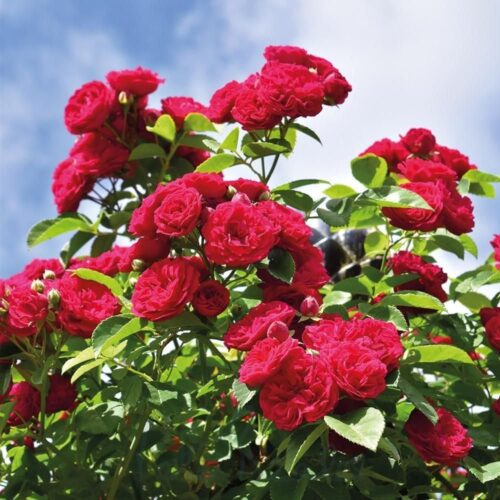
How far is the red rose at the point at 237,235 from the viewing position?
164 centimetres

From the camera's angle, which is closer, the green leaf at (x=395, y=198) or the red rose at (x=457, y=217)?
the green leaf at (x=395, y=198)

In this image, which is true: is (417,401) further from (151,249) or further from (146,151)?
(146,151)

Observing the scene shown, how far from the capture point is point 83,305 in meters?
1.90

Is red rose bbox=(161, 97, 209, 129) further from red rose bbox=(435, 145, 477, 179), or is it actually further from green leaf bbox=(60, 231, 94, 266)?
red rose bbox=(435, 145, 477, 179)

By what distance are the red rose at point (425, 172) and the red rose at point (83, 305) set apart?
78 cm

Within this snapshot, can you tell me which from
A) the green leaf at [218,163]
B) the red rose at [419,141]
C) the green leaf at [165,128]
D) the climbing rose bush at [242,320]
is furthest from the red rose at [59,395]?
the red rose at [419,141]

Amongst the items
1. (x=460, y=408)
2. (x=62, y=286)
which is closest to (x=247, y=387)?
(x=62, y=286)

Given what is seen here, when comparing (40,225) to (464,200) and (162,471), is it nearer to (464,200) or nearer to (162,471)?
(162,471)

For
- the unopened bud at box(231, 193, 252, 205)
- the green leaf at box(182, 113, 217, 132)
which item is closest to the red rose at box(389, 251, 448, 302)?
the unopened bud at box(231, 193, 252, 205)

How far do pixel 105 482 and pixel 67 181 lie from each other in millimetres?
897

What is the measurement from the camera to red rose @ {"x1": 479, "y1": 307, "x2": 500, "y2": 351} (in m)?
2.11

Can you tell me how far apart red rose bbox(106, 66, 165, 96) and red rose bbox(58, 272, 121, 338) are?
0.77 metres

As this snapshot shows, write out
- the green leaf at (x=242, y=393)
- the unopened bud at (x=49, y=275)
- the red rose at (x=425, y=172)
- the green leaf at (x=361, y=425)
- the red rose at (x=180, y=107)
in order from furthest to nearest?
the red rose at (x=180, y=107)
the red rose at (x=425, y=172)
the unopened bud at (x=49, y=275)
the green leaf at (x=242, y=393)
the green leaf at (x=361, y=425)

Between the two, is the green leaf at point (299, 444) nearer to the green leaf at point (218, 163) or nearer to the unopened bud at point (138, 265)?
the unopened bud at point (138, 265)
